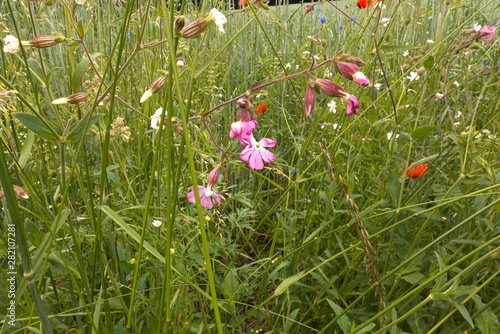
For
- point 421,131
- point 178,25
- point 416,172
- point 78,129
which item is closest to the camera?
point 178,25

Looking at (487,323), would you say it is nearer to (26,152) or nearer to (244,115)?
(244,115)

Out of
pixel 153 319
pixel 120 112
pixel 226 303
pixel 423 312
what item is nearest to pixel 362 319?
pixel 423 312

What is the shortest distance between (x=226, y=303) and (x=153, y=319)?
154mm

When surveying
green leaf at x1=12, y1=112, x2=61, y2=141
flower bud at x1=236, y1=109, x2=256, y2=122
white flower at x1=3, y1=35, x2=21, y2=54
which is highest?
white flower at x1=3, y1=35, x2=21, y2=54

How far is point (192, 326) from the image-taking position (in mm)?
723

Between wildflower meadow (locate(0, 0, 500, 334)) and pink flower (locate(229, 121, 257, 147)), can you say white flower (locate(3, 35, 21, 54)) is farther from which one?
pink flower (locate(229, 121, 257, 147))

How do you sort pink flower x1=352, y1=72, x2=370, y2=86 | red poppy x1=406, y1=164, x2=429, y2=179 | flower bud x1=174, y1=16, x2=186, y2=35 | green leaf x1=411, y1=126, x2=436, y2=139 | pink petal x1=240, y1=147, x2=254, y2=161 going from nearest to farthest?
flower bud x1=174, y1=16, x2=186, y2=35 < pink flower x1=352, y1=72, x2=370, y2=86 < pink petal x1=240, y1=147, x2=254, y2=161 < green leaf x1=411, y1=126, x2=436, y2=139 < red poppy x1=406, y1=164, x2=429, y2=179

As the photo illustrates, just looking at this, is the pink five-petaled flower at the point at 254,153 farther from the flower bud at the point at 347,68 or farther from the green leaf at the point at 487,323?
the green leaf at the point at 487,323

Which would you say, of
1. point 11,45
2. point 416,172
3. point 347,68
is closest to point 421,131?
point 416,172

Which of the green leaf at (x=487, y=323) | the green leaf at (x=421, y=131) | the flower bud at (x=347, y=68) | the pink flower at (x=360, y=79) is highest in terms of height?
the flower bud at (x=347, y=68)

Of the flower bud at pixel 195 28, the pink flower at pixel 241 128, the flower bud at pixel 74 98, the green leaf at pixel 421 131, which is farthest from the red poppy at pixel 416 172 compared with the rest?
the flower bud at pixel 74 98

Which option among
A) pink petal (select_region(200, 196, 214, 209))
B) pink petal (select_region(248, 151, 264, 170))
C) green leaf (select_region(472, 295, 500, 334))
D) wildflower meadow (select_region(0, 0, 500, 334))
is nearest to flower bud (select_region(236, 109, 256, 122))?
wildflower meadow (select_region(0, 0, 500, 334))

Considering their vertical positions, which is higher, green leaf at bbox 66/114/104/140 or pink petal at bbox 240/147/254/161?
green leaf at bbox 66/114/104/140

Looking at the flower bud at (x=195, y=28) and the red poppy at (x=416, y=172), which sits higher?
the flower bud at (x=195, y=28)
